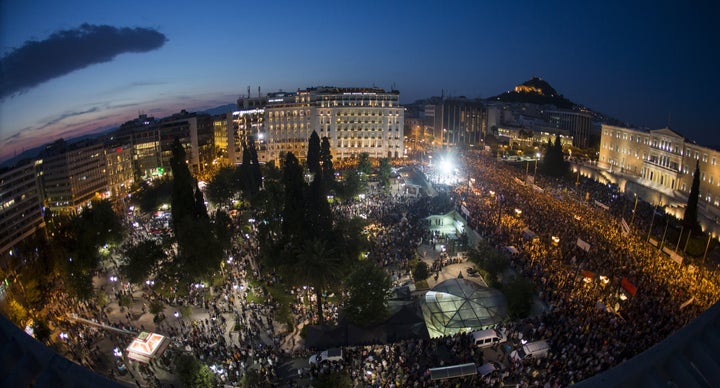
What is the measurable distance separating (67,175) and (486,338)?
5213 centimetres

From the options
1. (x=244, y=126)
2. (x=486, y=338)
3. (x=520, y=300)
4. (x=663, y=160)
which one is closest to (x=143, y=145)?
(x=244, y=126)

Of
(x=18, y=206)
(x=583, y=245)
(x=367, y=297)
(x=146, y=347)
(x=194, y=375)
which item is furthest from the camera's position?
(x=18, y=206)

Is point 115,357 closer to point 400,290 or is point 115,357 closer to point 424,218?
point 400,290

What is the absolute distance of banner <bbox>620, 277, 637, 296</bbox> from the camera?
1896 cm

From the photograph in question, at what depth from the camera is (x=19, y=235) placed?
3841 cm

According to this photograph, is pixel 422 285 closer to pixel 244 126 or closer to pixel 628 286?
pixel 628 286

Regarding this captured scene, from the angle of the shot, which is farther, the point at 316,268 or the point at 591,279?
the point at 591,279

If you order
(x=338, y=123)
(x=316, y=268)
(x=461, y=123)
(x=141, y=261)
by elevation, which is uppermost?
(x=338, y=123)

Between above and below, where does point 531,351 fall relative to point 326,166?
below

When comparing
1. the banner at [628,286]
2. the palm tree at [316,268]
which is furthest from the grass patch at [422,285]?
the banner at [628,286]

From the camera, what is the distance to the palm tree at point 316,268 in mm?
19328

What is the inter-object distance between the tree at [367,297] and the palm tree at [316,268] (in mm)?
1326

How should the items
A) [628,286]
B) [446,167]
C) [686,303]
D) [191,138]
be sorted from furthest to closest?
[191,138]
[446,167]
[628,286]
[686,303]

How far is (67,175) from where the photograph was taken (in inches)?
2004
